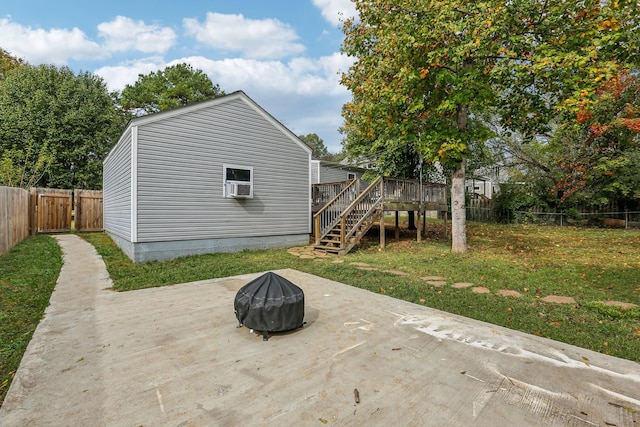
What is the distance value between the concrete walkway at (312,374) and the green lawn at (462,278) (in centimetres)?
48

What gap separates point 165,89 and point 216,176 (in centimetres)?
2304

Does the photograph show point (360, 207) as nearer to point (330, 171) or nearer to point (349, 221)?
point (349, 221)

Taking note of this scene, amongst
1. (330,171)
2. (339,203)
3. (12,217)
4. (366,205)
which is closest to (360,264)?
(366,205)

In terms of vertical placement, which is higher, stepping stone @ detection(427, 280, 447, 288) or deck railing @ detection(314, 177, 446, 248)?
deck railing @ detection(314, 177, 446, 248)

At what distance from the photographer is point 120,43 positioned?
1280cm

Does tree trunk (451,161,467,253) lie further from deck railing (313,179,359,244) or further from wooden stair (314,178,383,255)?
deck railing (313,179,359,244)

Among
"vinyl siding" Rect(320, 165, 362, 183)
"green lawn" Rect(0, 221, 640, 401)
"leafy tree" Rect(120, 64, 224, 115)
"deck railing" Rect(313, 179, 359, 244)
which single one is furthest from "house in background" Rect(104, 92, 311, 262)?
"leafy tree" Rect(120, 64, 224, 115)

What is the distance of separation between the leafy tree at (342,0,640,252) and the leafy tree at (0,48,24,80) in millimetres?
27998

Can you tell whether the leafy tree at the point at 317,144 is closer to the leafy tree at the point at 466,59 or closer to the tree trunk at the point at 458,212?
the leafy tree at the point at 466,59

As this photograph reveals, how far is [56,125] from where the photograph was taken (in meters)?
18.5

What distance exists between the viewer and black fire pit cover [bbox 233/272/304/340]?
3.17m

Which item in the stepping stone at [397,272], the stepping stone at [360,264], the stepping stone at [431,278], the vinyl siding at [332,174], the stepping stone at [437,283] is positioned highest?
the vinyl siding at [332,174]

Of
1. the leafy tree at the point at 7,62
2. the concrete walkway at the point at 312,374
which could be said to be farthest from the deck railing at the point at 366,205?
the leafy tree at the point at 7,62

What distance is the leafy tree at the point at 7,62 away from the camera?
22859 millimetres
